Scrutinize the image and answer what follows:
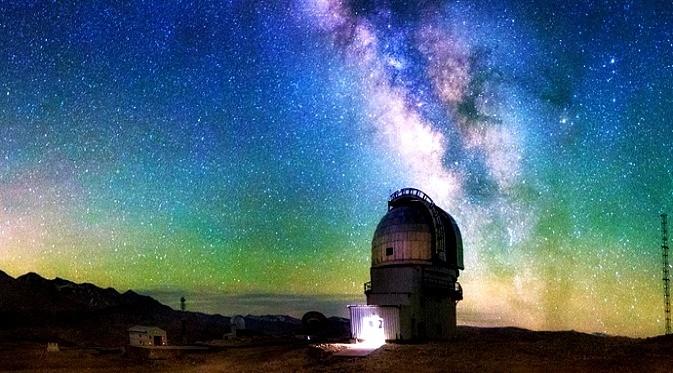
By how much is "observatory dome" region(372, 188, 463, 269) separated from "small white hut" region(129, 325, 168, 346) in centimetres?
1886

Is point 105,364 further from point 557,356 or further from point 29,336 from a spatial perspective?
point 29,336

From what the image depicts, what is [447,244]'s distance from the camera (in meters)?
43.6

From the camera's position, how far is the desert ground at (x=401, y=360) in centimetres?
2597

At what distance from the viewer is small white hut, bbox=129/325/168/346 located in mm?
46781

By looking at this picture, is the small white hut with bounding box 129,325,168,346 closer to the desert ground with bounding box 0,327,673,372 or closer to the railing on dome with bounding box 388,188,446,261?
the desert ground with bounding box 0,327,673,372

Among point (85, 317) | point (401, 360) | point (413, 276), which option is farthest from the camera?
point (85, 317)

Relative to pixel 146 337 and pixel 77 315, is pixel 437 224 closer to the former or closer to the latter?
pixel 146 337

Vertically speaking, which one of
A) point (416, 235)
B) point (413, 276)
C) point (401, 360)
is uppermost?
point (416, 235)

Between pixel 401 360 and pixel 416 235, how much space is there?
43.8ft

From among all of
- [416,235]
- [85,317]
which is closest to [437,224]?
[416,235]

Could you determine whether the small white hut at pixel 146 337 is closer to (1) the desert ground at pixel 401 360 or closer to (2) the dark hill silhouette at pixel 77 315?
(1) the desert ground at pixel 401 360

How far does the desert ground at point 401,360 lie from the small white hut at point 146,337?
4690mm

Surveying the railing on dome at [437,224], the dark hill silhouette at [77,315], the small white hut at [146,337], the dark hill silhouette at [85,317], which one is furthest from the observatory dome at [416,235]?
the dark hill silhouette at [77,315]

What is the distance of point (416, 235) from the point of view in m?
41.6
